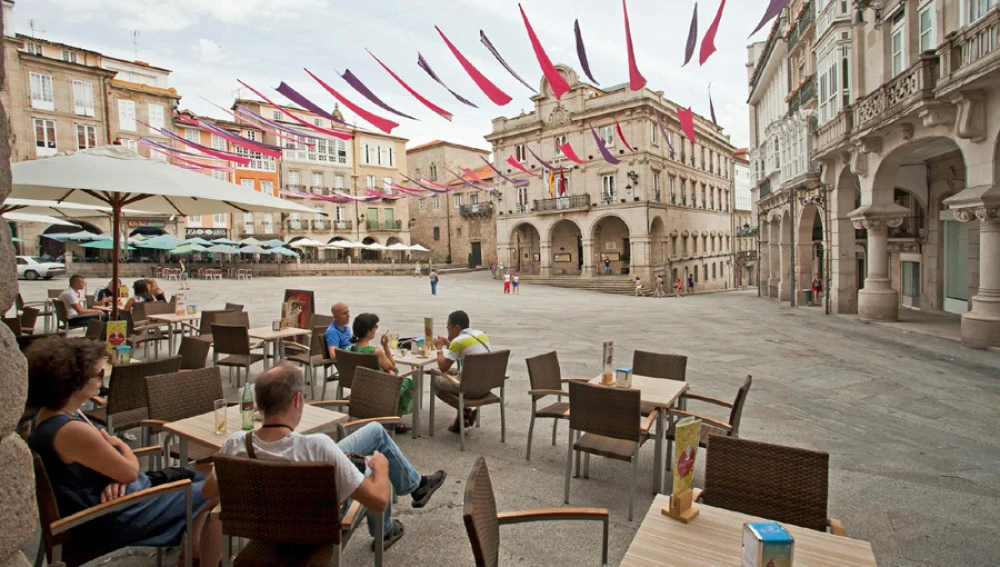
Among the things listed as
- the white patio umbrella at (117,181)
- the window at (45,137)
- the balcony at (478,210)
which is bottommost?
the white patio umbrella at (117,181)

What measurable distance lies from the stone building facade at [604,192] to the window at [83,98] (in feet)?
80.4

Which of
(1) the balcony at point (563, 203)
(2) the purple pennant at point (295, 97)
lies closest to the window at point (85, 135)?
(1) the balcony at point (563, 203)

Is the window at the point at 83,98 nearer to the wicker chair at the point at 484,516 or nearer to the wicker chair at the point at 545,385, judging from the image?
the wicker chair at the point at 545,385

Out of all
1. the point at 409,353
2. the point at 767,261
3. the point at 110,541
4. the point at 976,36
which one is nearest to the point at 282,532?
the point at 110,541

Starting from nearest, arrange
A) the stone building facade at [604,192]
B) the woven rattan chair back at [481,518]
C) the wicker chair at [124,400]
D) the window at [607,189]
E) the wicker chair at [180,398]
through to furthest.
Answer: the woven rattan chair back at [481,518] → the wicker chair at [180,398] → the wicker chair at [124,400] → the stone building facade at [604,192] → the window at [607,189]

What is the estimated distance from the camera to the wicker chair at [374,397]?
3949 millimetres

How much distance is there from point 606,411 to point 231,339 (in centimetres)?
490

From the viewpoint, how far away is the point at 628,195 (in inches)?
1312

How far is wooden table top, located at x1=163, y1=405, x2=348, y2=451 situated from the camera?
328 centimetres

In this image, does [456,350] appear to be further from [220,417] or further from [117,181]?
[117,181]

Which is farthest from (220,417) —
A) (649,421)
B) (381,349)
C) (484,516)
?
(649,421)

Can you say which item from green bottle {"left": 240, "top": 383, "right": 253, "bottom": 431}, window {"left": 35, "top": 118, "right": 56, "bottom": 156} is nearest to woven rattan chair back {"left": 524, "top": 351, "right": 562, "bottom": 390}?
green bottle {"left": 240, "top": 383, "right": 253, "bottom": 431}

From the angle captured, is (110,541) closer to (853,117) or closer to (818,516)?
(818,516)

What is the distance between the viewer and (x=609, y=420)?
3.88 meters
